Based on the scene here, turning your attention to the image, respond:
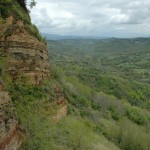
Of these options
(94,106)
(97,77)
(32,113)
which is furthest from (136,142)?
(97,77)

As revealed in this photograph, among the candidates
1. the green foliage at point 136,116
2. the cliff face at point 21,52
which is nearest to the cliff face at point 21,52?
the cliff face at point 21,52

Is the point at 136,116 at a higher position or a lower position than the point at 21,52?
lower

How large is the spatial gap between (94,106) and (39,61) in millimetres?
31934

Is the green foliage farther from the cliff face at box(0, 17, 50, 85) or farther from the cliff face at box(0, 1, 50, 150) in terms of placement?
the cliff face at box(0, 17, 50, 85)

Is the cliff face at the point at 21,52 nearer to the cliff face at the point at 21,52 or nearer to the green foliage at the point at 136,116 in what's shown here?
the cliff face at the point at 21,52

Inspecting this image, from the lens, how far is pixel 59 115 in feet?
147

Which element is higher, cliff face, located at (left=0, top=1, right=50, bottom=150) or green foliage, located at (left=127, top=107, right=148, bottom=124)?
cliff face, located at (left=0, top=1, right=50, bottom=150)

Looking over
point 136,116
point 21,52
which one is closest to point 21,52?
point 21,52

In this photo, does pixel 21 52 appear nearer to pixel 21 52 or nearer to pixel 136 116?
pixel 21 52

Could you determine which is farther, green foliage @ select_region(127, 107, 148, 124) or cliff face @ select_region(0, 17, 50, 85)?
green foliage @ select_region(127, 107, 148, 124)

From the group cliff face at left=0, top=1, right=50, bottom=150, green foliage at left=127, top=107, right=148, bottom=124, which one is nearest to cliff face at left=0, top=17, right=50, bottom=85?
cliff face at left=0, top=1, right=50, bottom=150

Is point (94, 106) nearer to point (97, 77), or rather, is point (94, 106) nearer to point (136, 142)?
point (136, 142)

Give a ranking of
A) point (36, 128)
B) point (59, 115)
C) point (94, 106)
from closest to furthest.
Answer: point (36, 128) → point (59, 115) → point (94, 106)

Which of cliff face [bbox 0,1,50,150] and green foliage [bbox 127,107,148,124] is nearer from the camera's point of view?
cliff face [bbox 0,1,50,150]
